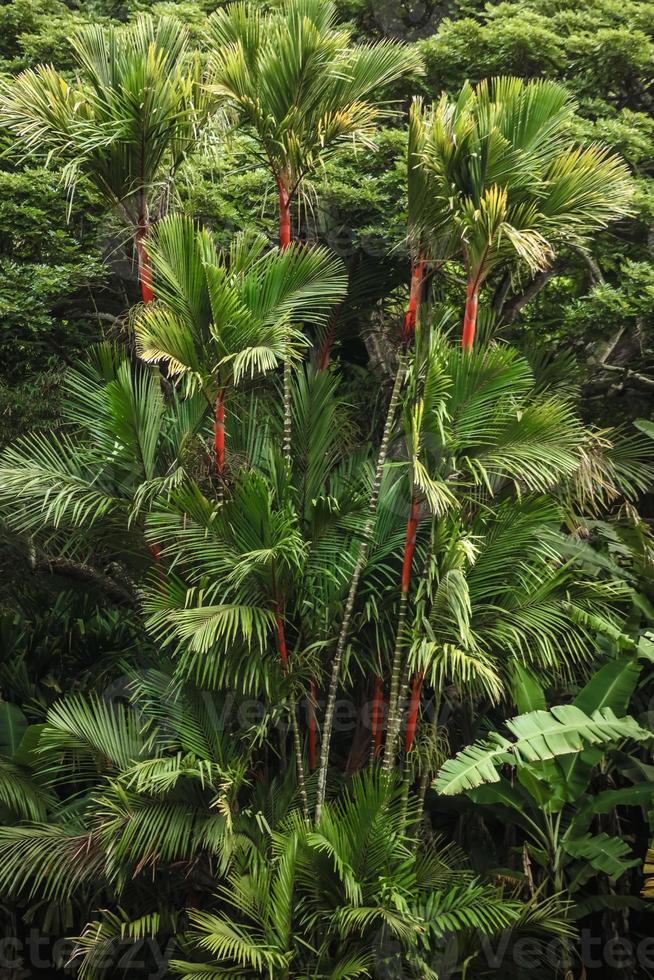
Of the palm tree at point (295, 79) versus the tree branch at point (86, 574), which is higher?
the palm tree at point (295, 79)

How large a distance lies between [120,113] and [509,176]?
84.1 inches

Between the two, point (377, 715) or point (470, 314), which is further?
point (377, 715)

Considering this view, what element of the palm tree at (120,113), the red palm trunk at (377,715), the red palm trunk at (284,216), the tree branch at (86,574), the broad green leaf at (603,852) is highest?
the palm tree at (120,113)

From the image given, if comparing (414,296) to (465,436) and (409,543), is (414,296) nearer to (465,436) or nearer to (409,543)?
(465,436)

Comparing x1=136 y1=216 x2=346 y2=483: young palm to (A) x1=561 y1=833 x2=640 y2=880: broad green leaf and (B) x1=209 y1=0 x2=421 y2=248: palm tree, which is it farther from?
(A) x1=561 y1=833 x2=640 y2=880: broad green leaf

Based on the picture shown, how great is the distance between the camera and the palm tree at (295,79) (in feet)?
18.2

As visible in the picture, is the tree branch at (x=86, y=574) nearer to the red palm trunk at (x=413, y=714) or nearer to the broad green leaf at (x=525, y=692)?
the red palm trunk at (x=413, y=714)

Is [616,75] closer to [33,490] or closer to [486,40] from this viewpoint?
[486,40]

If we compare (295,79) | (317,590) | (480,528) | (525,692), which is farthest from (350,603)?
(295,79)

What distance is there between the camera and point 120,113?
18.3ft

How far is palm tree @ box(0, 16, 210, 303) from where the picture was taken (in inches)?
219

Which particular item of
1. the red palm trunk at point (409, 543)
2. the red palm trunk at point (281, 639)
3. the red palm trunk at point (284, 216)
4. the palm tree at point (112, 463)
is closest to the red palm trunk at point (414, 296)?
the red palm trunk at point (284, 216)

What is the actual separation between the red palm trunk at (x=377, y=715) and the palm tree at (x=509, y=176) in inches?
79.4

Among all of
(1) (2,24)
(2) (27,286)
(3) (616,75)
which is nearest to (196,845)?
(2) (27,286)
